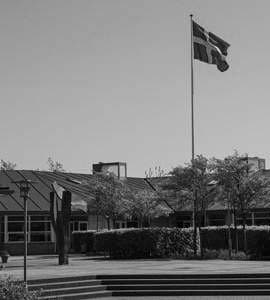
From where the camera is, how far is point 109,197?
148 feet

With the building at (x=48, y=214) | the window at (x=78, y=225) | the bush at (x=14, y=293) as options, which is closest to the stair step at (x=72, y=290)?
the bush at (x=14, y=293)

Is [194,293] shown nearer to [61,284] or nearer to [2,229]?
[61,284]

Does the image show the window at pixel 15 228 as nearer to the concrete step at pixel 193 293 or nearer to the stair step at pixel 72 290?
the stair step at pixel 72 290

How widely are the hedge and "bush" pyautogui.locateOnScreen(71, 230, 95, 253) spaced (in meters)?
7.58

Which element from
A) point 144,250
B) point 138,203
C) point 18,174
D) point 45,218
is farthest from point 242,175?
point 18,174

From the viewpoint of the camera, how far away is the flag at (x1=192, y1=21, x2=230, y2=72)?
112ft

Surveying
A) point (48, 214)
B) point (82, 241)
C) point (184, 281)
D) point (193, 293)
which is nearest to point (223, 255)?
point (184, 281)

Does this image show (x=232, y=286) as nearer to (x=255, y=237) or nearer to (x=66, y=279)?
(x=66, y=279)

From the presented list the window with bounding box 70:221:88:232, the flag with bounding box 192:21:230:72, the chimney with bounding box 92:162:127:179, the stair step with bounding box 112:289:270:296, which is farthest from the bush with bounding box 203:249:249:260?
the chimney with bounding box 92:162:127:179

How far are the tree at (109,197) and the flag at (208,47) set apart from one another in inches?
524

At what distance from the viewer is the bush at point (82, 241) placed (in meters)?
42.6

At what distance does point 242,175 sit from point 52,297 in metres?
17.1

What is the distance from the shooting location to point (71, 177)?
54125 millimetres

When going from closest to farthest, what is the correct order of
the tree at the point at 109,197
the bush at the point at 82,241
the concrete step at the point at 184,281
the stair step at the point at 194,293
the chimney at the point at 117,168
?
the stair step at the point at 194,293 < the concrete step at the point at 184,281 < the bush at the point at 82,241 < the tree at the point at 109,197 < the chimney at the point at 117,168
